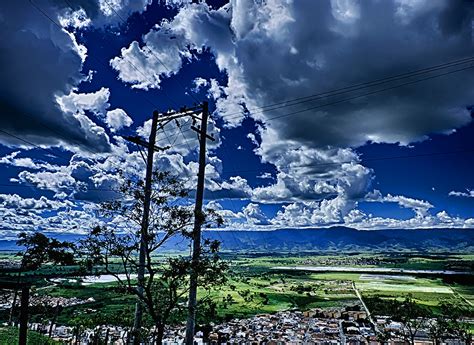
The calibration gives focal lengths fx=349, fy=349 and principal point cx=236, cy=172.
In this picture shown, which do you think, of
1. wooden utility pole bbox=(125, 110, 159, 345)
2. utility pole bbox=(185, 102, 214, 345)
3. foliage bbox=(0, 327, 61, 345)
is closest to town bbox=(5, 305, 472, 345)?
foliage bbox=(0, 327, 61, 345)

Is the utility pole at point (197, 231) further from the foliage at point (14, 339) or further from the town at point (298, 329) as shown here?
the town at point (298, 329)

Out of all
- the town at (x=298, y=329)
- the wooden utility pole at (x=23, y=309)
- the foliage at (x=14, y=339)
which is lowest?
the town at (x=298, y=329)

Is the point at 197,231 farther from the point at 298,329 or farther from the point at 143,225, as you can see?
the point at 298,329

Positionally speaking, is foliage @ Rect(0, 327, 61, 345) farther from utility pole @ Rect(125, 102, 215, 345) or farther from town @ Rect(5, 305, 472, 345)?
town @ Rect(5, 305, 472, 345)

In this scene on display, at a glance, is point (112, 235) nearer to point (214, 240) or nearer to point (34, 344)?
point (214, 240)

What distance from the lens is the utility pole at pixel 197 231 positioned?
10.7 meters

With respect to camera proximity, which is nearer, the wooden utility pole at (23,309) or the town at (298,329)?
the wooden utility pole at (23,309)

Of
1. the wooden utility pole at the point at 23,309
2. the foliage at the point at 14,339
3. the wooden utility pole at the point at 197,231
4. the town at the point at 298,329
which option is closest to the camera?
the wooden utility pole at the point at 23,309

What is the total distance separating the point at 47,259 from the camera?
16438mm

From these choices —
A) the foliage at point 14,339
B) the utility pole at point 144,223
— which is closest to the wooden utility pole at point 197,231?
the utility pole at point 144,223

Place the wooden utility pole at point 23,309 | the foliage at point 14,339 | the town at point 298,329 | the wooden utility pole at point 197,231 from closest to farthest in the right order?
the wooden utility pole at point 23,309
the wooden utility pole at point 197,231
the foliage at point 14,339
the town at point 298,329

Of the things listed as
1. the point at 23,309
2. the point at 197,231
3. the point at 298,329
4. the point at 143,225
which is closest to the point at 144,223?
the point at 143,225

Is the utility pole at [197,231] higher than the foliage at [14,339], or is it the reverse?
the utility pole at [197,231]

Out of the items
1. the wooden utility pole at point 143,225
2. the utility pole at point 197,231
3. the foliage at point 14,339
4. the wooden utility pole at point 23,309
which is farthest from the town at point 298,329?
the wooden utility pole at point 23,309
